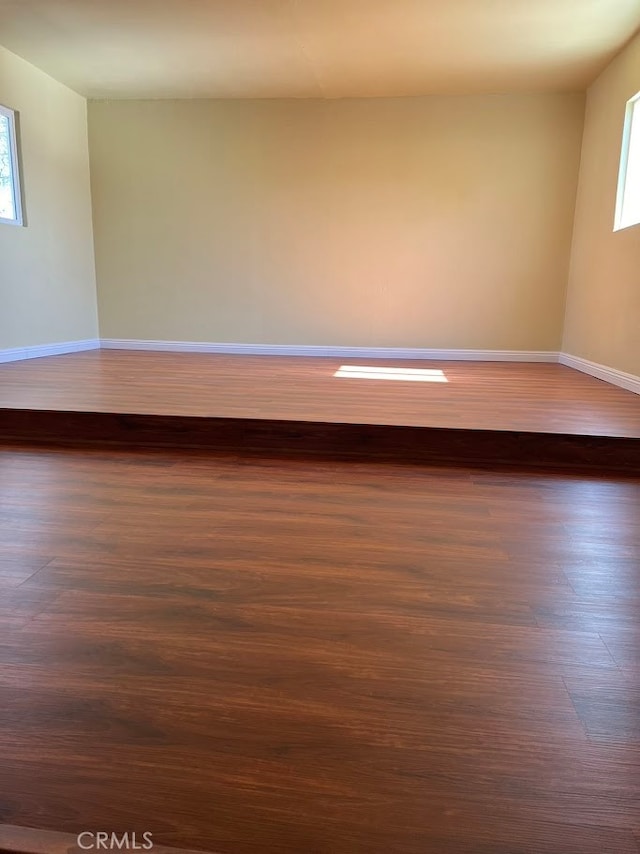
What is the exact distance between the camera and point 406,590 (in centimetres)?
143

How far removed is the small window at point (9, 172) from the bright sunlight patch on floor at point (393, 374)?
3.07m

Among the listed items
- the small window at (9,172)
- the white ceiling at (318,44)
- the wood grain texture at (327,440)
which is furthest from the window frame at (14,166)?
the wood grain texture at (327,440)

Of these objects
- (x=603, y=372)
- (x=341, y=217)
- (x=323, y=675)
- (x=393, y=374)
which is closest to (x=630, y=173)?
(x=603, y=372)

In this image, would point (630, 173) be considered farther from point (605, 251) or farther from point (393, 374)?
point (393, 374)

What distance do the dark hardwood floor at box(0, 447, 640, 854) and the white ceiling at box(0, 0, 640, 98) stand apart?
3424mm

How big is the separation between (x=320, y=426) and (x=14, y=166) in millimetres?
3938

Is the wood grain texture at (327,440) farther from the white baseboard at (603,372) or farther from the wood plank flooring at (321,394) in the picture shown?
the white baseboard at (603,372)

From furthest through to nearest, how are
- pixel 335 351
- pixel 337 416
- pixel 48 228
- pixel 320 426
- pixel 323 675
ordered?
pixel 335 351 < pixel 48 228 < pixel 337 416 < pixel 320 426 < pixel 323 675

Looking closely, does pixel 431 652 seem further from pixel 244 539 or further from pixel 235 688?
pixel 244 539

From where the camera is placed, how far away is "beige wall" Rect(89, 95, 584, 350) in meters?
5.27

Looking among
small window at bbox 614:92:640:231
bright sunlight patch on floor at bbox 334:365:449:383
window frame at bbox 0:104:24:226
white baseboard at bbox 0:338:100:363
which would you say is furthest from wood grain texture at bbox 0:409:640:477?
window frame at bbox 0:104:24:226

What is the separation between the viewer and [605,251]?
4.47 meters

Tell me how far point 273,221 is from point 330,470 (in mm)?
3884

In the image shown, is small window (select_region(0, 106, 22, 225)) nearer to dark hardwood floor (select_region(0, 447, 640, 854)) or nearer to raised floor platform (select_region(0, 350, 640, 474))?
raised floor platform (select_region(0, 350, 640, 474))
